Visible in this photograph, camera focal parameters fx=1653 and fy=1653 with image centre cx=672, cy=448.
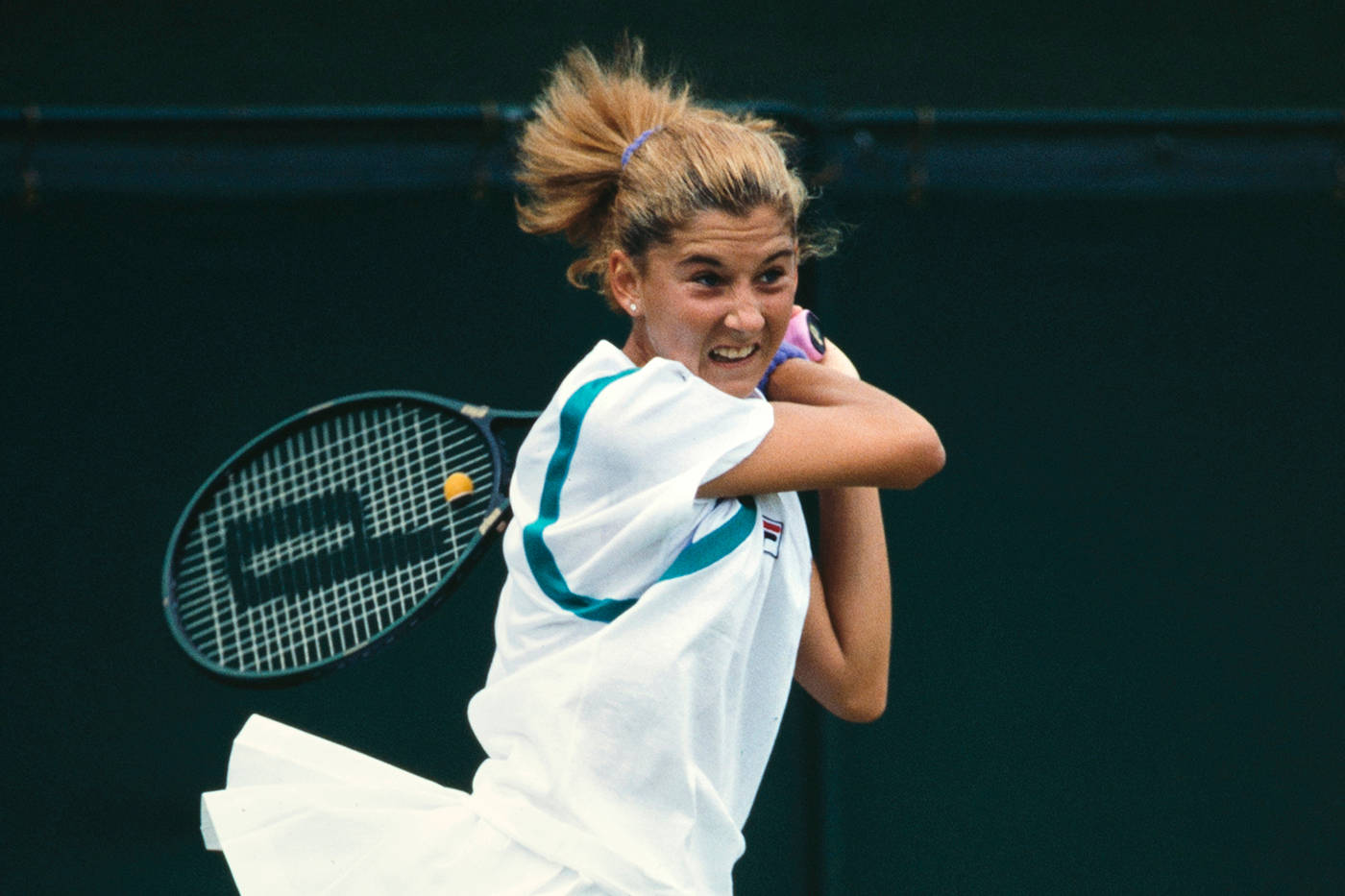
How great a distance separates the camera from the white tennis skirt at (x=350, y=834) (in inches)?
69.2

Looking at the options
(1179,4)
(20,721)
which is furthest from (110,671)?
(1179,4)

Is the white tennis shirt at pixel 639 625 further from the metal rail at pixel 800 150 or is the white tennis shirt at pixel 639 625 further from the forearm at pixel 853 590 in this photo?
the metal rail at pixel 800 150

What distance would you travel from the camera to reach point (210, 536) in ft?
8.02

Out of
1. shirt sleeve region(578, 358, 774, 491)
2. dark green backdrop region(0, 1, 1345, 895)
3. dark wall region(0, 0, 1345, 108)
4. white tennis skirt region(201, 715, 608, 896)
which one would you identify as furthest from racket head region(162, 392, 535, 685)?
dark wall region(0, 0, 1345, 108)

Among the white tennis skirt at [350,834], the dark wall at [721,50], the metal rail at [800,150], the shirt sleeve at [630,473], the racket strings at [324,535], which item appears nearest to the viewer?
the shirt sleeve at [630,473]

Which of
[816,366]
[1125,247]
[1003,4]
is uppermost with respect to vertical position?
[1003,4]

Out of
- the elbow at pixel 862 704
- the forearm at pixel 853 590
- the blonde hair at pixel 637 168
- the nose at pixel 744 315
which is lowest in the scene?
the elbow at pixel 862 704

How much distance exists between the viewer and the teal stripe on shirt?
1681 mm

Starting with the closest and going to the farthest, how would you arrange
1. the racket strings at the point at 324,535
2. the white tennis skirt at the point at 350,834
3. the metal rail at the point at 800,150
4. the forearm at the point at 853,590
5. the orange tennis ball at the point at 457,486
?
1. the white tennis skirt at the point at 350,834
2. the forearm at the point at 853,590
3. the orange tennis ball at the point at 457,486
4. the racket strings at the point at 324,535
5. the metal rail at the point at 800,150

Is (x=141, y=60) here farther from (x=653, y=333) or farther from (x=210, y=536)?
(x=653, y=333)

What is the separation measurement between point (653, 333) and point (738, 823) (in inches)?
21.5

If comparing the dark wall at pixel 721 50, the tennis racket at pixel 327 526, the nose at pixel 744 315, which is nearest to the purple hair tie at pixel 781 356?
the nose at pixel 744 315

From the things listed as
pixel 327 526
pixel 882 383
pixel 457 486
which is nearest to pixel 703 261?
pixel 457 486

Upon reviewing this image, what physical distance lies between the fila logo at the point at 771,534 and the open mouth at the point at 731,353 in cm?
18
